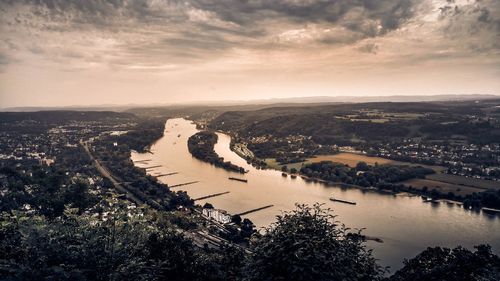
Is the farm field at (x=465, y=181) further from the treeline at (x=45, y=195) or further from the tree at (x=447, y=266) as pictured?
the treeline at (x=45, y=195)

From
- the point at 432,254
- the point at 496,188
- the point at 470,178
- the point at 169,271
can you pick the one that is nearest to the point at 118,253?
the point at 169,271

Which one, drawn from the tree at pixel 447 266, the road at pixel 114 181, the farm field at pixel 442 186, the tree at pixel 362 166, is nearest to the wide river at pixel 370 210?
the farm field at pixel 442 186

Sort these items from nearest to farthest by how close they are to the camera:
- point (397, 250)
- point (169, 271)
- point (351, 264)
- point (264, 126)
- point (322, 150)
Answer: point (351, 264) → point (169, 271) → point (397, 250) → point (322, 150) → point (264, 126)

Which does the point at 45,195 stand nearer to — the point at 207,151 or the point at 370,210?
the point at 370,210

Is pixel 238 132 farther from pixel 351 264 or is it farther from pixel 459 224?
pixel 351 264

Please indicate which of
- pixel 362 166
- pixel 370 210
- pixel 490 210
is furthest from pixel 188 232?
pixel 362 166

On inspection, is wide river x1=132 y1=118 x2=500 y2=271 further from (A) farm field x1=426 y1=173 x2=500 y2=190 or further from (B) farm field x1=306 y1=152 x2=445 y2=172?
(B) farm field x1=306 y1=152 x2=445 y2=172

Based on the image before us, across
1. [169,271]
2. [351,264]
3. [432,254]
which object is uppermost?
[351,264]
